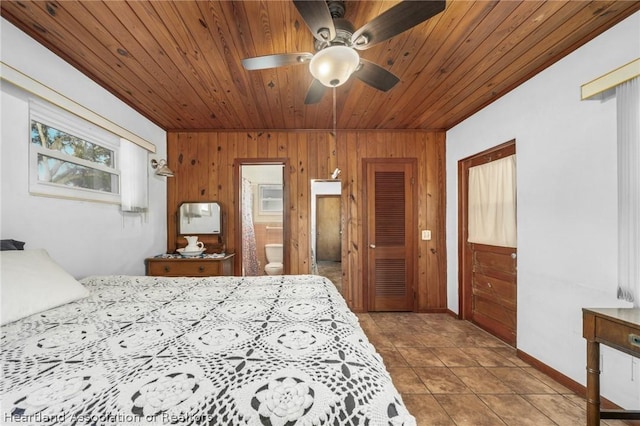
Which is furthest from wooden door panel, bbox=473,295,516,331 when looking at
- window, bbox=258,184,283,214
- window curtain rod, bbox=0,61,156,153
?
window curtain rod, bbox=0,61,156,153

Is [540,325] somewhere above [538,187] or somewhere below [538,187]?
below

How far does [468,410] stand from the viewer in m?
1.77

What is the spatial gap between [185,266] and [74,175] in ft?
4.43

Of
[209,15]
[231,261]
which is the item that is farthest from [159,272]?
[209,15]

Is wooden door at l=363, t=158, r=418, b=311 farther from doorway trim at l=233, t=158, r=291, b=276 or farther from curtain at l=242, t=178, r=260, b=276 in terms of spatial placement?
curtain at l=242, t=178, r=260, b=276

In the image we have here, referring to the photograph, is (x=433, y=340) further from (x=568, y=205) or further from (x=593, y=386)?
(x=568, y=205)

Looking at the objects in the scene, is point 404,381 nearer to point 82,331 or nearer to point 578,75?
point 82,331

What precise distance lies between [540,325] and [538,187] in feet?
3.87

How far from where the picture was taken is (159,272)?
2996 millimetres

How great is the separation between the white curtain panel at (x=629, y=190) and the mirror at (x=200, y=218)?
372cm

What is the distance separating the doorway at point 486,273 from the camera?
8.75ft

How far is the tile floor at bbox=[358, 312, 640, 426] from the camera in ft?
5.65

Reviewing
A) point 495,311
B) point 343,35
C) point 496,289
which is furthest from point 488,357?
point 343,35

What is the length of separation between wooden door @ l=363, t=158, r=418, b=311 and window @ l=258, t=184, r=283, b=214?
251 centimetres
